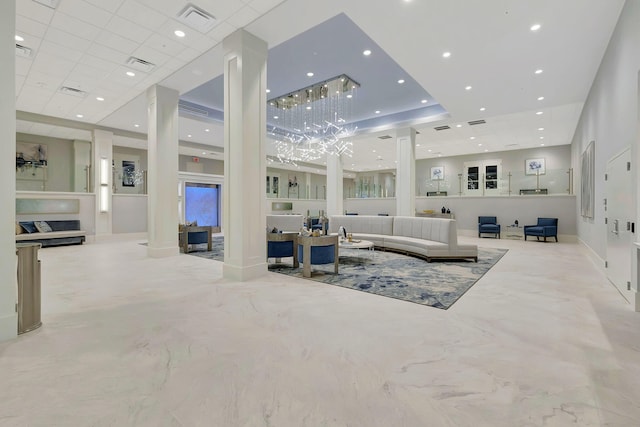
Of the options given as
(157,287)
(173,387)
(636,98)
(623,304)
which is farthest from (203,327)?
(636,98)

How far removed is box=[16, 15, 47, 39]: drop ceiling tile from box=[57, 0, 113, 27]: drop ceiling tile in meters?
0.66

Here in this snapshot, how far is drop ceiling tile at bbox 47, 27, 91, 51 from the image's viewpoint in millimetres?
5152

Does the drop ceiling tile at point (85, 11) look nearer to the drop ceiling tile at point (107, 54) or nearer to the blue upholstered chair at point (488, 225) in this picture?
Answer: the drop ceiling tile at point (107, 54)

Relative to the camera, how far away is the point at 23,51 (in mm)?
5672

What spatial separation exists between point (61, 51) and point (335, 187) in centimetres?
951

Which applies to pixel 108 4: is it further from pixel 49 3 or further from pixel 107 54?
pixel 107 54

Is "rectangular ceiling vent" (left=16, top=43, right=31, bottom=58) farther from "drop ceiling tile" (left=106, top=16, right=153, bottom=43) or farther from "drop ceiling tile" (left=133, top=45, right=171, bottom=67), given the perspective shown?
"drop ceiling tile" (left=106, top=16, right=153, bottom=43)

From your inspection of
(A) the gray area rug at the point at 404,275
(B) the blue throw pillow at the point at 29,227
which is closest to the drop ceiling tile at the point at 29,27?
(A) the gray area rug at the point at 404,275

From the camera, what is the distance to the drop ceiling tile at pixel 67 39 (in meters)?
5.15

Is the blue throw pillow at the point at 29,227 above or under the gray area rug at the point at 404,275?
above

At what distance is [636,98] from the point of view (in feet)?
11.9

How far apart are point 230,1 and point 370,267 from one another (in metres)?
4.89

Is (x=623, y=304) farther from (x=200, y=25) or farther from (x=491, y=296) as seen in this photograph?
(x=200, y=25)

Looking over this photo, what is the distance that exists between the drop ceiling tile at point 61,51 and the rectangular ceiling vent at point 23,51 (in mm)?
226
